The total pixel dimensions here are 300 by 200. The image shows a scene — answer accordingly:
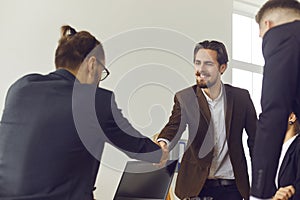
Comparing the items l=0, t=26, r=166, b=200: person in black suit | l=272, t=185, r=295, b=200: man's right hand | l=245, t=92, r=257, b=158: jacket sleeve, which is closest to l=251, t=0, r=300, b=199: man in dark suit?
l=272, t=185, r=295, b=200: man's right hand

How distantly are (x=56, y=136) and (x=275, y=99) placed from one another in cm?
79

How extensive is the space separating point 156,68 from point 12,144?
244 cm

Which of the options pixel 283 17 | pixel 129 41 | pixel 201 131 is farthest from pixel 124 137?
pixel 129 41

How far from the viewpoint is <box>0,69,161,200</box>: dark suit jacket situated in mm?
1712

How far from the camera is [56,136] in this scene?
174 centimetres

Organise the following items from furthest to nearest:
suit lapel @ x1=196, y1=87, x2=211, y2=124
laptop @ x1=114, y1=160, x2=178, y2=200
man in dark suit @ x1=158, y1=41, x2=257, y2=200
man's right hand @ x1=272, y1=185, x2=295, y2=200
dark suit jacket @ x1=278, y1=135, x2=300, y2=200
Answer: suit lapel @ x1=196, y1=87, x2=211, y2=124 → man in dark suit @ x1=158, y1=41, x2=257, y2=200 → laptop @ x1=114, y1=160, x2=178, y2=200 → dark suit jacket @ x1=278, y1=135, x2=300, y2=200 → man's right hand @ x1=272, y1=185, x2=295, y2=200

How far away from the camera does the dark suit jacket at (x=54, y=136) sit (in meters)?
1.71

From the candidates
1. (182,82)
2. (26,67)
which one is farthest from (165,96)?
(26,67)

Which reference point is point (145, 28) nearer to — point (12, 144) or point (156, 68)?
point (156, 68)

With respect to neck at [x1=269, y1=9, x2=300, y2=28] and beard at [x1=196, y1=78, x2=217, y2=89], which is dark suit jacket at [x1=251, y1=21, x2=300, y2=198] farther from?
beard at [x1=196, y1=78, x2=217, y2=89]

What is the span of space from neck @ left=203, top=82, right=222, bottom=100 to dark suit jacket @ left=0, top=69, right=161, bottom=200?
999mm

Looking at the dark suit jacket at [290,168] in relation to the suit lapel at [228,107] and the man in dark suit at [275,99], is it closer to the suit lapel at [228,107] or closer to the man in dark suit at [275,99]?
the suit lapel at [228,107]

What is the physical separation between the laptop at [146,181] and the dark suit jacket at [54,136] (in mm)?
632

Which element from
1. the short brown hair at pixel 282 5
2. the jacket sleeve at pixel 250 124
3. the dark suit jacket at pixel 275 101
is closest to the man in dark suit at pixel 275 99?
the dark suit jacket at pixel 275 101
